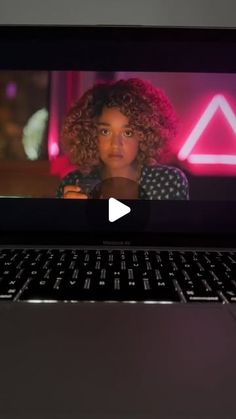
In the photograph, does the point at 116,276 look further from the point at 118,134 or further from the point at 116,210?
the point at 118,134

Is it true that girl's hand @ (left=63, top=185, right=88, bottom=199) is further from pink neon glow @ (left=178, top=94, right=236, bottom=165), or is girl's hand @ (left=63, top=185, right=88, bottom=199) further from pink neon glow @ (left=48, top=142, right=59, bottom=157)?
pink neon glow @ (left=178, top=94, right=236, bottom=165)

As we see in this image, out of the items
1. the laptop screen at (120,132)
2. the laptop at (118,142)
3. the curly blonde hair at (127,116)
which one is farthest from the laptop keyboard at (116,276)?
the curly blonde hair at (127,116)

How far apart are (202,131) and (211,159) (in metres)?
0.06

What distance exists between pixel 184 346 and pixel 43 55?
683 mm

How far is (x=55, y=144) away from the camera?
932mm

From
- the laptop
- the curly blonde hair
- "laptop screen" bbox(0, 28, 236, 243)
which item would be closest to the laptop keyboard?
the laptop

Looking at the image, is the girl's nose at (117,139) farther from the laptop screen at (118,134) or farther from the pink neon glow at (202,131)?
the pink neon glow at (202,131)

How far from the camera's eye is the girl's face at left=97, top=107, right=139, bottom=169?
935 mm

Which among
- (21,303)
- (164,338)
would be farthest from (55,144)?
(164,338)

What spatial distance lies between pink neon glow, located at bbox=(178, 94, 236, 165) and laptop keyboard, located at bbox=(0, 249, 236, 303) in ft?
0.67

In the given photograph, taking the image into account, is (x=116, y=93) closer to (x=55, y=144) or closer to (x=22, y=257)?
(x=55, y=144)

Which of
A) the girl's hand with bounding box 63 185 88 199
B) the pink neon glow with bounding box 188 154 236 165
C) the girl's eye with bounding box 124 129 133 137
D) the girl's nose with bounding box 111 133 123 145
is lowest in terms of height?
the girl's hand with bounding box 63 185 88 199

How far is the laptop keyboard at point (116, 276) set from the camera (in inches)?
23.3

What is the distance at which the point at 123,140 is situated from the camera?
3.08 feet
